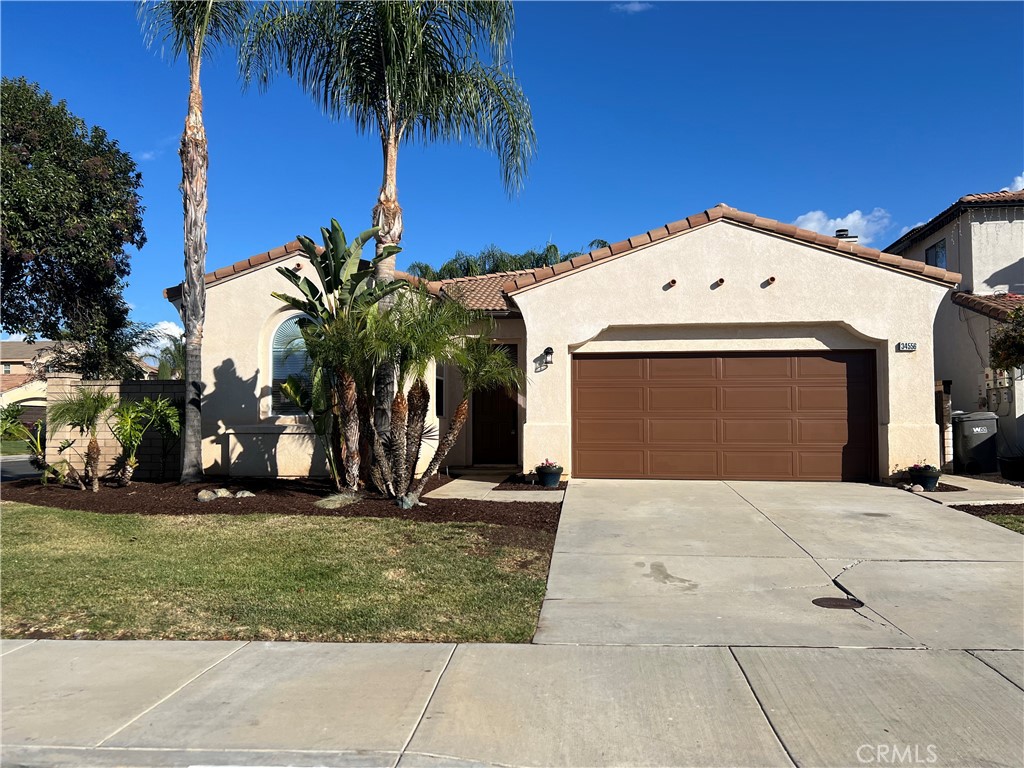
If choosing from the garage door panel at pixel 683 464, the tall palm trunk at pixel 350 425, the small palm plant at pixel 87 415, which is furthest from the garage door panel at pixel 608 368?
the small palm plant at pixel 87 415

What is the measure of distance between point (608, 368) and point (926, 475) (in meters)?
5.60

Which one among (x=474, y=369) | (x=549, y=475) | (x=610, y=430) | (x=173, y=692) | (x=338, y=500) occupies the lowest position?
(x=173, y=692)

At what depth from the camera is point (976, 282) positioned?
17.3m

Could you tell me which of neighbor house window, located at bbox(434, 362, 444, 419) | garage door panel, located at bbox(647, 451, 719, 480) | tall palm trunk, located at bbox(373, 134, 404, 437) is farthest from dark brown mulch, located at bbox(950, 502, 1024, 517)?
neighbor house window, located at bbox(434, 362, 444, 419)

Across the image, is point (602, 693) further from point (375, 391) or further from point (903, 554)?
point (375, 391)

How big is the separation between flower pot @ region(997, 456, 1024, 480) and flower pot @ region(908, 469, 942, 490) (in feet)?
7.65

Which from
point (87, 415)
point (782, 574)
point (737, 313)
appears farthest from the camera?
point (737, 313)

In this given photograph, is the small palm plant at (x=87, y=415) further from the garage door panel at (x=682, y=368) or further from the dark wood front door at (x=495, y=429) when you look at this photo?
the garage door panel at (x=682, y=368)

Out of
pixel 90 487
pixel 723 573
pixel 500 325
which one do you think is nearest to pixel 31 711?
pixel 723 573

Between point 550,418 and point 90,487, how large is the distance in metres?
8.18

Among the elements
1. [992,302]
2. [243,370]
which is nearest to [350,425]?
[243,370]

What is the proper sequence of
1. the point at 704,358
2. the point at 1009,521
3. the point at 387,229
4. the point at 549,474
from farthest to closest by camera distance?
the point at 704,358, the point at 549,474, the point at 387,229, the point at 1009,521

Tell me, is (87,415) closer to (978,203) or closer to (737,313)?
(737,313)

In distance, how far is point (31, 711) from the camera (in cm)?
409
